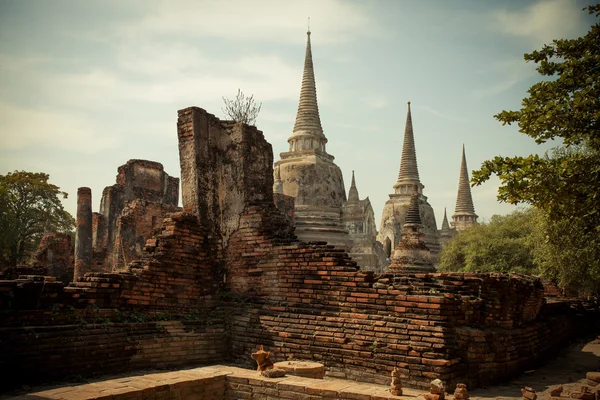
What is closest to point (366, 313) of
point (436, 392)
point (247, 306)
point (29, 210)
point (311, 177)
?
point (436, 392)

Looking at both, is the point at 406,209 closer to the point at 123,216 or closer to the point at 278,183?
the point at 278,183

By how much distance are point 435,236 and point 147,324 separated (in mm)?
39534

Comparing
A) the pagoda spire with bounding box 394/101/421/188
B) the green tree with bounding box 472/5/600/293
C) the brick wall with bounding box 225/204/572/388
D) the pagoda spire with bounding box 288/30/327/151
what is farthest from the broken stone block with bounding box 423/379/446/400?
the pagoda spire with bounding box 394/101/421/188

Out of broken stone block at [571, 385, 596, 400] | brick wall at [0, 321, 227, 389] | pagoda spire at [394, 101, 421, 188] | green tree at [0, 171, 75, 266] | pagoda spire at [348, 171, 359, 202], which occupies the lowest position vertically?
broken stone block at [571, 385, 596, 400]

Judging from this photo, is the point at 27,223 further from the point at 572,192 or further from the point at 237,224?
the point at 572,192

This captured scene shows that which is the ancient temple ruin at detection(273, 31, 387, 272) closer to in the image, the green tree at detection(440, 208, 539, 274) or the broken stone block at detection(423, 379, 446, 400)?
the green tree at detection(440, 208, 539, 274)

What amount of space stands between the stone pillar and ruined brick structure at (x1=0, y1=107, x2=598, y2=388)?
36.6 feet

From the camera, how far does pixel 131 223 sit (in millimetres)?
17141

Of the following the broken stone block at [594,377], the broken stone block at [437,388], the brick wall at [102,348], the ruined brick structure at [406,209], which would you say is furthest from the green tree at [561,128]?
the ruined brick structure at [406,209]

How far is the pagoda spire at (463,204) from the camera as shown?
172 ft

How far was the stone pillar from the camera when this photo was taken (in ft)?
62.3

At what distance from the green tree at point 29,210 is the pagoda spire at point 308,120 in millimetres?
17471

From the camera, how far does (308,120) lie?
41.3 metres

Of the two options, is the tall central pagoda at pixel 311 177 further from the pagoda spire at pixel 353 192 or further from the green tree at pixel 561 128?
the green tree at pixel 561 128
